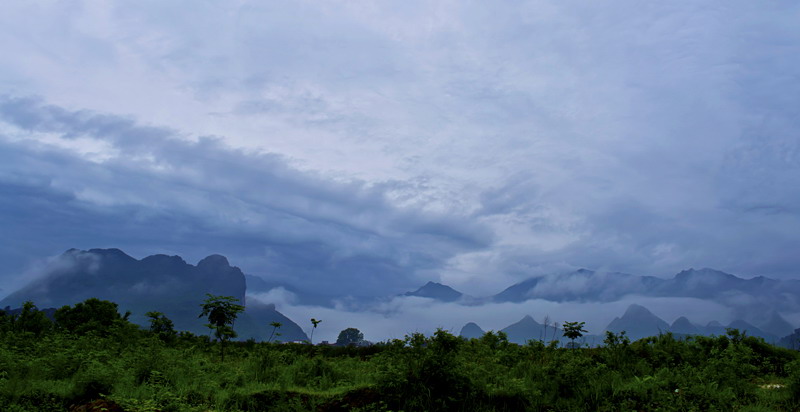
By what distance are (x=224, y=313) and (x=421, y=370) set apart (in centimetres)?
920

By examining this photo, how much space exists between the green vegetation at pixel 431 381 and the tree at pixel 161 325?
27.8 feet

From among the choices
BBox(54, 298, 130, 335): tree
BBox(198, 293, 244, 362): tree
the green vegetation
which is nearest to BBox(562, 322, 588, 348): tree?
the green vegetation

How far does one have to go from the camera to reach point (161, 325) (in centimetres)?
2405

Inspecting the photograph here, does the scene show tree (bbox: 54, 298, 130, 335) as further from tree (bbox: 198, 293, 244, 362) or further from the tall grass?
the tall grass

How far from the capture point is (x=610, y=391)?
10797mm

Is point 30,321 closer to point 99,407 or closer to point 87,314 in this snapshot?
point 87,314

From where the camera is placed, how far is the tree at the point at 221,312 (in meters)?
17.3

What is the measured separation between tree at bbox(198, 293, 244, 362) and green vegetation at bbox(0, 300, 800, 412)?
2.65m

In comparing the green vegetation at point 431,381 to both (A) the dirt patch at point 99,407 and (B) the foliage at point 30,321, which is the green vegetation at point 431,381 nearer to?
(A) the dirt patch at point 99,407

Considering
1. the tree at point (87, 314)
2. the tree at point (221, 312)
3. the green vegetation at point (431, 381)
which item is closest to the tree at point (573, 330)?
the green vegetation at point (431, 381)

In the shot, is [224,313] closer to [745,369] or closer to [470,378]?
[470,378]

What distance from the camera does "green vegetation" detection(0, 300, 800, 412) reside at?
10344 millimetres

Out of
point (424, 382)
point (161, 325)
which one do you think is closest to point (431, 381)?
point (424, 382)

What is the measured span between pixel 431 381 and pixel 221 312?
944 centimetres
